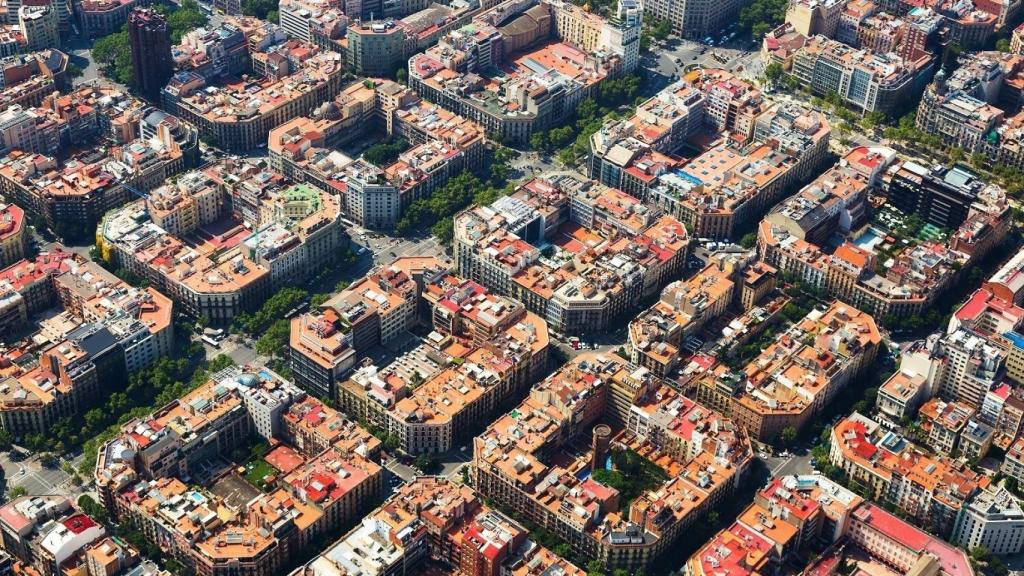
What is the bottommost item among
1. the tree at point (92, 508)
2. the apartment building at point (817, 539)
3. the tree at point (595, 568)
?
the tree at point (595, 568)

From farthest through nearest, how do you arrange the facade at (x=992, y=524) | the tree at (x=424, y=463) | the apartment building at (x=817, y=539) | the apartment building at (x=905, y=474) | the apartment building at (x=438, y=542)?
the tree at (x=424, y=463), the apartment building at (x=905, y=474), the facade at (x=992, y=524), the apartment building at (x=817, y=539), the apartment building at (x=438, y=542)

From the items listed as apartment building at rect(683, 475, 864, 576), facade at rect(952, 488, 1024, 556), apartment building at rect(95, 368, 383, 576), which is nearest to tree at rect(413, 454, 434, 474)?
apartment building at rect(95, 368, 383, 576)

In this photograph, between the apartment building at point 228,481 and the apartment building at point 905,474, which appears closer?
the apartment building at point 228,481

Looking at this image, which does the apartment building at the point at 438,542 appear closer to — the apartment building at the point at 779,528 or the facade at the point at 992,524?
the apartment building at the point at 779,528

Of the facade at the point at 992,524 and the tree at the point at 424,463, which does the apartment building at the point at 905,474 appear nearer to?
the facade at the point at 992,524

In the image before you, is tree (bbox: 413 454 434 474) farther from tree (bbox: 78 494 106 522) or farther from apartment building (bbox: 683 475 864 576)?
tree (bbox: 78 494 106 522)

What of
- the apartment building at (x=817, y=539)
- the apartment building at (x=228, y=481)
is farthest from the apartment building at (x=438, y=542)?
the apartment building at (x=817, y=539)

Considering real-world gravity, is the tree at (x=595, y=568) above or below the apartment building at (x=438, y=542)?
below

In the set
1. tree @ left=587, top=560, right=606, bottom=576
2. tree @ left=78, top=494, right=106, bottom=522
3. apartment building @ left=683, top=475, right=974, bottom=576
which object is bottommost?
tree @ left=587, top=560, right=606, bottom=576

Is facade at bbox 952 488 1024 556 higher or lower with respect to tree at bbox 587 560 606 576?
higher

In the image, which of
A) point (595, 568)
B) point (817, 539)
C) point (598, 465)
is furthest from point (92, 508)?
point (817, 539)

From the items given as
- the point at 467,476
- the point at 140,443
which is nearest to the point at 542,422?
the point at 467,476

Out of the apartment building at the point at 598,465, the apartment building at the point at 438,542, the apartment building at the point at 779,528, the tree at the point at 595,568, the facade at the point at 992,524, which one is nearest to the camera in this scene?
the apartment building at the point at 438,542
